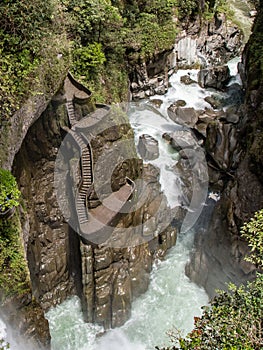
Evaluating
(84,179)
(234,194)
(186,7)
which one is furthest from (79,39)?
(186,7)

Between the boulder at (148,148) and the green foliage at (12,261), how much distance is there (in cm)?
999

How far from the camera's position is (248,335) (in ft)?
19.7

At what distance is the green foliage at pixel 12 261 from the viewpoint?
9.07 meters

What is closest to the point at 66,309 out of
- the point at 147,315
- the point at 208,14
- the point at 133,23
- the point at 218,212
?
the point at 147,315

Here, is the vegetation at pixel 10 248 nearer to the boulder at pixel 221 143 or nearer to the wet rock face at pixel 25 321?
the wet rock face at pixel 25 321

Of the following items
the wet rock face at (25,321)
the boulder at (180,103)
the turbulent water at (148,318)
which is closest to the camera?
the wet rock face at (25,321)

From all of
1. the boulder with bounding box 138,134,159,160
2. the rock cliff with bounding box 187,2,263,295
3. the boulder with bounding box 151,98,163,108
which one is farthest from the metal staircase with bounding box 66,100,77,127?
the boulder with bounding box 151,98,163,108

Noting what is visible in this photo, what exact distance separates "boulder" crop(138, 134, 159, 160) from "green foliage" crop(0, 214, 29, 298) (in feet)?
32.8

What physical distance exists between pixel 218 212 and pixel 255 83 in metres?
6.67

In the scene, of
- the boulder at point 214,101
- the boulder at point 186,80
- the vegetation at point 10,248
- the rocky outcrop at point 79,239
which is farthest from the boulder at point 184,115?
the vegetation at point 10,248

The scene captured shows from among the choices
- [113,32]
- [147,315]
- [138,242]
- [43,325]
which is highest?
[113,32]

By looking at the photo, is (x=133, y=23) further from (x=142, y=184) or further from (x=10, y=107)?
(x=10, y=107)

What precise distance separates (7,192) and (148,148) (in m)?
10.7

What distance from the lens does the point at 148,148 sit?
18.6 m
